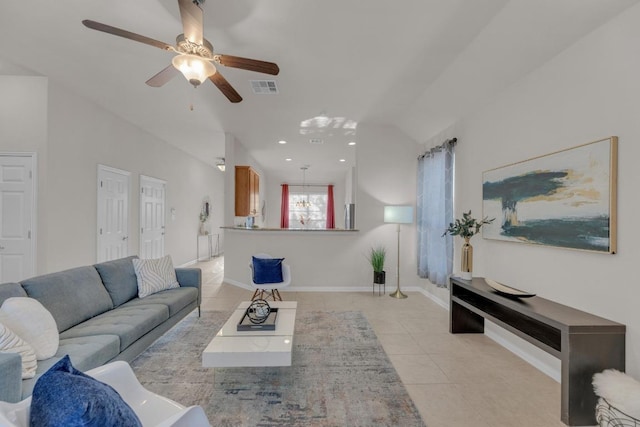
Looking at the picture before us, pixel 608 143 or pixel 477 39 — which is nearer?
pixel 608 143

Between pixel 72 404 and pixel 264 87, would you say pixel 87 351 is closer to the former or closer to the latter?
pixel 72 404

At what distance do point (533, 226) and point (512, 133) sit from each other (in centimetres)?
94

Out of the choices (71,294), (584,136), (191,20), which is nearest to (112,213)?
(71,294)

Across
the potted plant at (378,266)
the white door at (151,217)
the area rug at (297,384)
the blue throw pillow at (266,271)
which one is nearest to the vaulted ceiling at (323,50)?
the white door at (151,217)

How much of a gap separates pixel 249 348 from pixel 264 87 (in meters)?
2.90

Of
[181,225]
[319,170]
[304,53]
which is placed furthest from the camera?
[319,170]

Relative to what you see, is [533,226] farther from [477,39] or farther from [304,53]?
[304,53]

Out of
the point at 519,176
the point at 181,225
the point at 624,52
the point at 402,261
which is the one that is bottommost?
the point at 402,261

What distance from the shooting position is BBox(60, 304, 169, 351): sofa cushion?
2240 millimetres

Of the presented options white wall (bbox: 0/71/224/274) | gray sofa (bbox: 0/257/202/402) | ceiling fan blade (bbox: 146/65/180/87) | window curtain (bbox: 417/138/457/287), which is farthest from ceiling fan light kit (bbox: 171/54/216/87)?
window curtain (bbox: 417/138/457/287)

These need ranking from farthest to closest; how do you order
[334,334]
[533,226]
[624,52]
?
[334,334], [533,226], [624,52]

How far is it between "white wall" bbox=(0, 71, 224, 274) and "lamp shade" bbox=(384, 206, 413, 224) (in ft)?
14.4

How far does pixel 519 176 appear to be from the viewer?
2738mm

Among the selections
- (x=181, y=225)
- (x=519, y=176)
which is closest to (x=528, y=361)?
(x=519, y=176)
